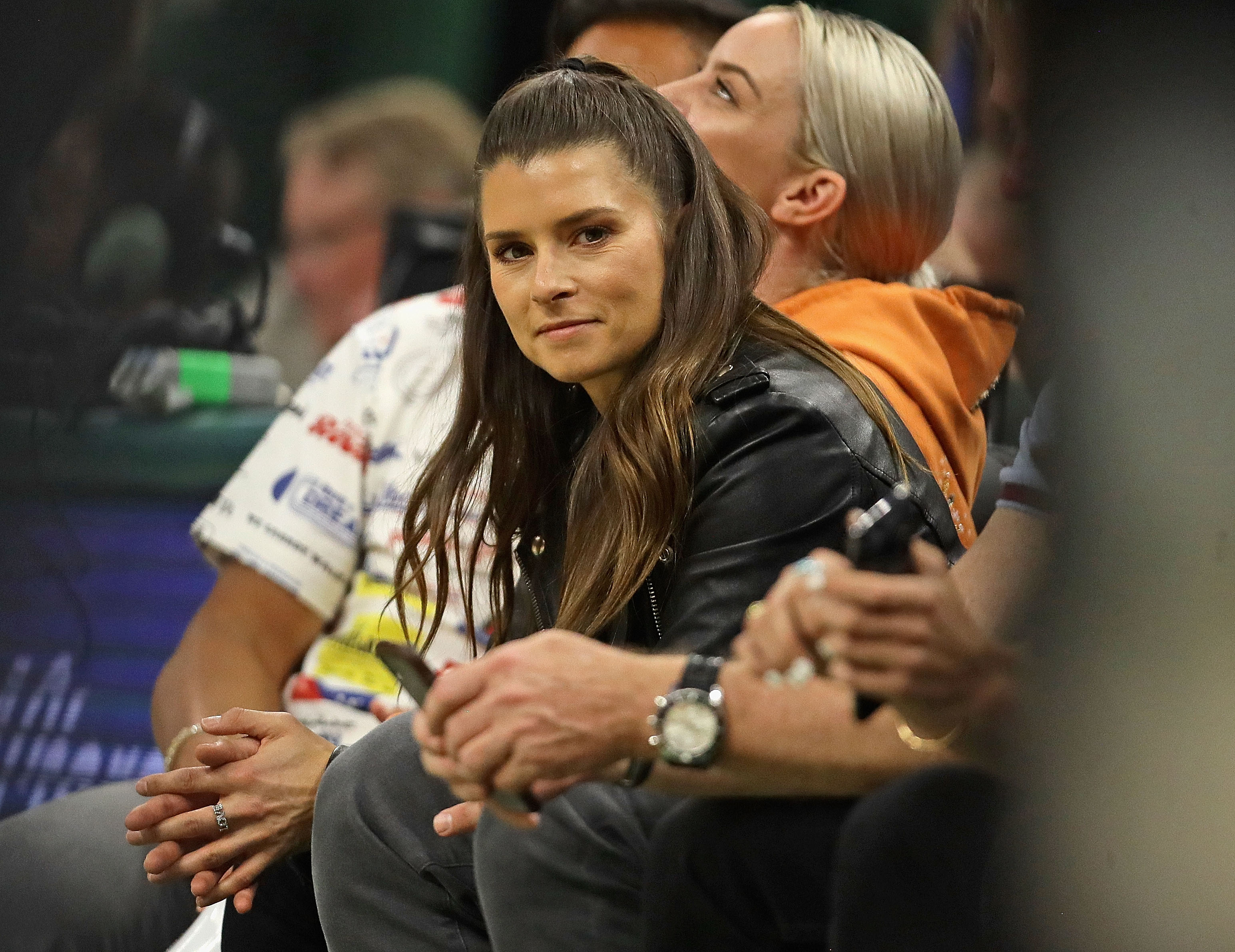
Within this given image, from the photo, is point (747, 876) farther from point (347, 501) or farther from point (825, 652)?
point (347, 501)

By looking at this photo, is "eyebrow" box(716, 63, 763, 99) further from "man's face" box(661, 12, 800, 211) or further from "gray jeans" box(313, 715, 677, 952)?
"gray jeans" box(313, 715, 677, 952)

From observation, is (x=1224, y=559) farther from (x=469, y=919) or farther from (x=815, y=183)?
(x=815, y=183)

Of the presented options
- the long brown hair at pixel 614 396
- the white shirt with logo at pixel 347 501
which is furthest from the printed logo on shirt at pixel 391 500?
the long brown hair at pixel 614 396

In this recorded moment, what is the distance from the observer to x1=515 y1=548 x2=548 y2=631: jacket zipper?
102 centimetres

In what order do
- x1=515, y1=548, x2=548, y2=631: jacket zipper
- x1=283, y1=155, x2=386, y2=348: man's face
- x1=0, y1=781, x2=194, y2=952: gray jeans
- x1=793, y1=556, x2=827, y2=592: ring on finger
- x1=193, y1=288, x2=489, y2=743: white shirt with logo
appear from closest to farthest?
1. x1=793, y1=556, x2=827, y2=592: ring on finger
2. x1=515, y1=548, x2=548, y2=631: jacket zipper
3. x1=0, y1=781, x2=194, y2=952: gray jeans
4. x1=193, y1=288, x2=489, y2=743: white shirt with logo
5. x1=283, y1=155, x2=386, y2=348: man's face

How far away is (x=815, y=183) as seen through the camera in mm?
1275

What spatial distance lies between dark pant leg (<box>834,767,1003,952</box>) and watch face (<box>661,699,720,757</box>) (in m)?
0.09

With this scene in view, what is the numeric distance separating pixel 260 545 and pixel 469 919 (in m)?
0.63

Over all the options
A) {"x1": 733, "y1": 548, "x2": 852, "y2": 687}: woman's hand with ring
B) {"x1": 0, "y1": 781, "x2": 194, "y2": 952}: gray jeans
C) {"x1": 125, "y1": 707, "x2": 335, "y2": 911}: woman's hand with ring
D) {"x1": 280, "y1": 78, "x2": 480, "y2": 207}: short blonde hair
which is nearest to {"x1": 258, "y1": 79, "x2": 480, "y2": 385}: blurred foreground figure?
{"x1": 280, "y1": 78, "x2": 480, "y2": 207}: short blonde hair

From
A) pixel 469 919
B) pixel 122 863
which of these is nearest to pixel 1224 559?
pixel 469 919

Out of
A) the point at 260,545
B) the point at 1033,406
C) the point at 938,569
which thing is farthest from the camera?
the point at 260,545

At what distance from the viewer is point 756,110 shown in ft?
4.26

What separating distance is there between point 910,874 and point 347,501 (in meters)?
0.84

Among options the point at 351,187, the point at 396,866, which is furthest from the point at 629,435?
the point at 351,187
